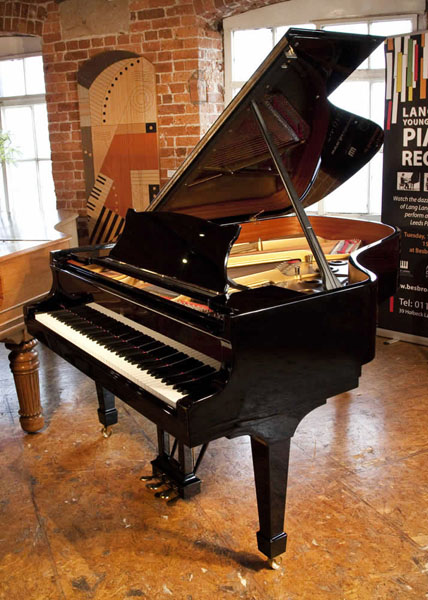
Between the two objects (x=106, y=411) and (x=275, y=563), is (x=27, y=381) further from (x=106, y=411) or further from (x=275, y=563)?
(x=275, y=563)

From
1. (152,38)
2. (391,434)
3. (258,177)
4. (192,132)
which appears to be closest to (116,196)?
(192,132)

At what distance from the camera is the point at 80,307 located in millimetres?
2719

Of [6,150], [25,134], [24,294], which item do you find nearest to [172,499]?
[24,294]

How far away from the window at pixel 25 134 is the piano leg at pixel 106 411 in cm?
406

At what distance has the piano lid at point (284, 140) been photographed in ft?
Answer: 7.66

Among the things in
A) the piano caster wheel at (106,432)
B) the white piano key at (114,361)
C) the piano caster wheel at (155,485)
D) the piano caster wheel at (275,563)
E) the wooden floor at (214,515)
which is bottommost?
the wooden floor at (214,515)

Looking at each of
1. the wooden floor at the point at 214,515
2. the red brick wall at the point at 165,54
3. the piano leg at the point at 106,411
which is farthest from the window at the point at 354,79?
the piano leg at the point at 106,411

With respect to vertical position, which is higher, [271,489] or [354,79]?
[354,79]

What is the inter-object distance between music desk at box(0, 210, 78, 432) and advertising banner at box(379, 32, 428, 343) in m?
2.38

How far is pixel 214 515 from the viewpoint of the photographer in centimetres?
254

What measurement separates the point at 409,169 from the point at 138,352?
282 centimetres

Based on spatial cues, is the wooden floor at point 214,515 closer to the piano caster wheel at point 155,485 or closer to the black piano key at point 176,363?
the piano caster wheel at point 155,485

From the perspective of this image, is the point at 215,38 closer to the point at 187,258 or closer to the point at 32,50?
the point at 32,50

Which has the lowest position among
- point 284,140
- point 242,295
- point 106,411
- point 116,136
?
point 106,411
